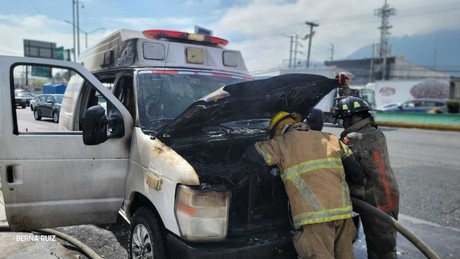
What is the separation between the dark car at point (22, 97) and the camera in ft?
10.3

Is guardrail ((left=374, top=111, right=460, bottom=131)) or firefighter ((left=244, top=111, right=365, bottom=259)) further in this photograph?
guardrail ((left=374, top=111, right=460, bottom=131))

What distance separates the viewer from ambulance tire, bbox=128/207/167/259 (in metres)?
2.72

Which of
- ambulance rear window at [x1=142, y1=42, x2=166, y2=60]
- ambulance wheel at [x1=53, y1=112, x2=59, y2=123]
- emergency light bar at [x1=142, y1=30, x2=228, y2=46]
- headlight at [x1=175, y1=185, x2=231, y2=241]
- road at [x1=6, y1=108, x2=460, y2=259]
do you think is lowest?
road at [x1=6, y1=108, x2=460, y2=259]

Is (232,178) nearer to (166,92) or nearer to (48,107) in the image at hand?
(166,92)

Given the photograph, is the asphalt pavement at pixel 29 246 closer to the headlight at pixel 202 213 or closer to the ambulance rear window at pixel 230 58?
the headlight at pixel 202 213

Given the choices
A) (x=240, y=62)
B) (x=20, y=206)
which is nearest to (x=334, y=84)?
(x=240, y=62)

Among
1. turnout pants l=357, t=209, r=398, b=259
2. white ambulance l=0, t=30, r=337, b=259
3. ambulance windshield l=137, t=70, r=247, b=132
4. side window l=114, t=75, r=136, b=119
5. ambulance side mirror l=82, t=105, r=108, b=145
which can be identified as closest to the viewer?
white ambulance l=0, t=30, r=337, b=259

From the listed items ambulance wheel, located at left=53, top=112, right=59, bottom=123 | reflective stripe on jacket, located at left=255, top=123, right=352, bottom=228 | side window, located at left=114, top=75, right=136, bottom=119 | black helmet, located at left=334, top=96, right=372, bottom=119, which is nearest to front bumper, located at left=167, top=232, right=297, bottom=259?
reflective stripe on jacket, located at left=255, top=123, right=352, bottom=228

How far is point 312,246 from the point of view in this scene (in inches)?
98.6

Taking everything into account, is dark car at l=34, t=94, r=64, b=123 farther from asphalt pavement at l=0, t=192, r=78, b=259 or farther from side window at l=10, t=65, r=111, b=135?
asphalt pavement at l=0, t=192, r=78, b=259

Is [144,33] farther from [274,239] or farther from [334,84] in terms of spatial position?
[274,239]

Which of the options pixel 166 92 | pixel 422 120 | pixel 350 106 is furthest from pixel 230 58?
pixel 422 120

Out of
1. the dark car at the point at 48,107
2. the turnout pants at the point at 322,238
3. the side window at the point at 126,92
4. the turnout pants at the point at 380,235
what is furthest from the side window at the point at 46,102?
the turnout pants at the point at 380,235

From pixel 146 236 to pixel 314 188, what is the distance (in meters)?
1.35
